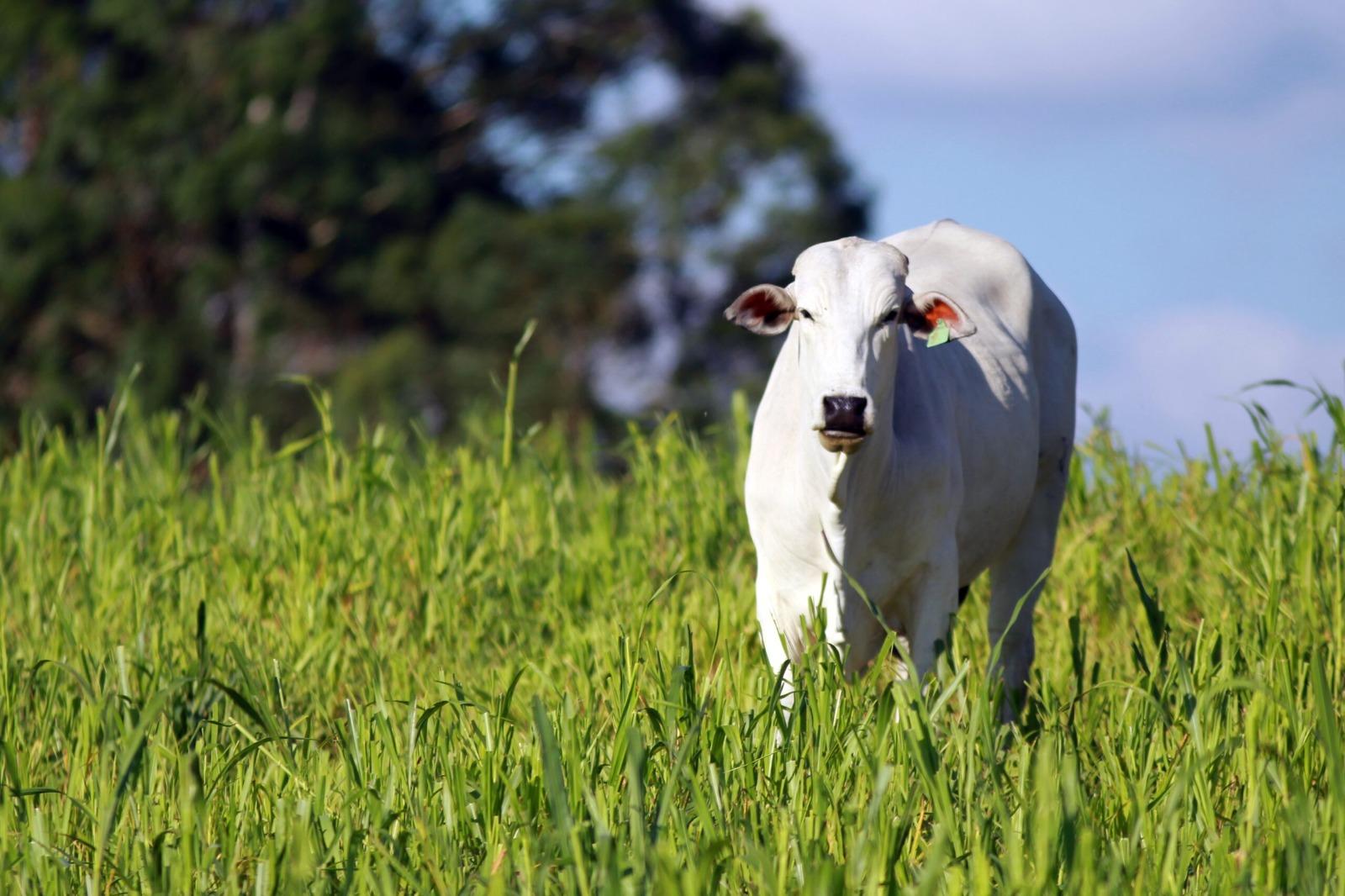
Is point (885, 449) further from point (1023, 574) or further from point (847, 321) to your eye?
point (1023, 574)

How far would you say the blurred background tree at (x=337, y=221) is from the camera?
648 inches

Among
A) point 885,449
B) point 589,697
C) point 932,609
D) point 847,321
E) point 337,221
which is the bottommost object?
point 589,697

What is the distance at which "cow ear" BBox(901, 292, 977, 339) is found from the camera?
139 inches

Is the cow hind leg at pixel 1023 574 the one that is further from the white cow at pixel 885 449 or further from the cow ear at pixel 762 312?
the cow ear at pixel 762 312

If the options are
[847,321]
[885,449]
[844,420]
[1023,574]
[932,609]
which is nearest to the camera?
[844,420]

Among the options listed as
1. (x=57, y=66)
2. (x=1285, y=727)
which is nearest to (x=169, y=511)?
(x=1285, y=727)

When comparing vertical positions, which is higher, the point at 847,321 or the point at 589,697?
the point at 847,321

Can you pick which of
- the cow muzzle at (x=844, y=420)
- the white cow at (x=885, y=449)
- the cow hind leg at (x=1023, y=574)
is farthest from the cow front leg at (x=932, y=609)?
the cow hind leg at (x=1023, y=574)

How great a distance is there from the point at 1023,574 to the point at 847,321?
1526mm

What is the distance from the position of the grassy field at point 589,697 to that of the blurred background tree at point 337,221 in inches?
416

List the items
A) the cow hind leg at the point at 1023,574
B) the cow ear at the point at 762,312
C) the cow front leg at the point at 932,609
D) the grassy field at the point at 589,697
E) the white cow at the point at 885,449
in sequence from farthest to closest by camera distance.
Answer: the cow hind leg at the point at 1023,574, the cow front leg at the point at 932,609, the cow ear at the point at 762,312, the white cow at the point at 885,449, the grassy field at the point at 589,697

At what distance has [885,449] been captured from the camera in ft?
11.7

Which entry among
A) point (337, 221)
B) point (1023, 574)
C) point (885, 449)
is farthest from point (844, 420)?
point (337, 221)

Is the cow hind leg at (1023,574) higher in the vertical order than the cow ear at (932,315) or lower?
lower
